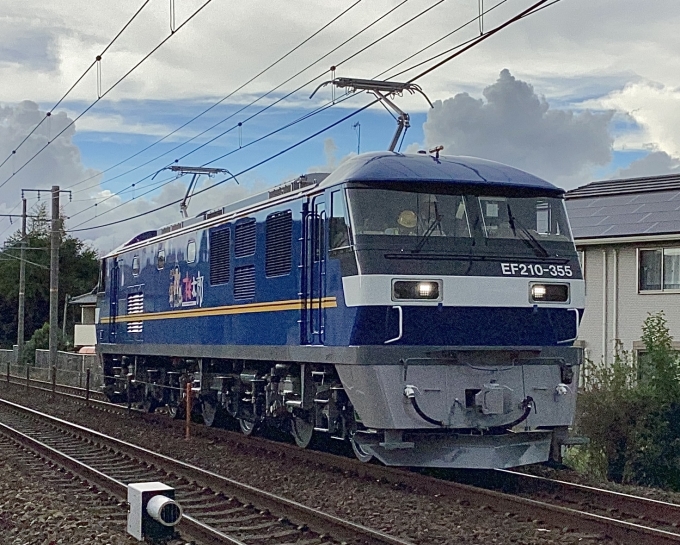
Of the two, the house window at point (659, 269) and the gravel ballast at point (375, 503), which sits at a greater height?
the house window at point (659, 269)

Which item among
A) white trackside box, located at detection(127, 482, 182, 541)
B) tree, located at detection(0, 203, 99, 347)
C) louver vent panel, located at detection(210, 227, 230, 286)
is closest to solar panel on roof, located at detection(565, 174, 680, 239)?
louver vent panel, located at detection(210, 227, 230, 286)

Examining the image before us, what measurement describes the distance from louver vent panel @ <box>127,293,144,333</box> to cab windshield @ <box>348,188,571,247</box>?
9454 millimetres

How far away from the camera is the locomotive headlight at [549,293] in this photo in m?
11.7

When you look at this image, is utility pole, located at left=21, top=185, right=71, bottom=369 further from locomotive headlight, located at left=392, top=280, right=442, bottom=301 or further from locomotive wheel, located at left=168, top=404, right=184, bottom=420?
locomotive headlight, located at left=392, top=280, right=442, bottom=301

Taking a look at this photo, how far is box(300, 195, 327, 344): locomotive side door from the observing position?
12102mm

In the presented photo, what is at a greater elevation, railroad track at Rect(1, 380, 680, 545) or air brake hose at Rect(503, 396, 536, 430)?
air brake hose at Rect(503, 396, 536, 430)

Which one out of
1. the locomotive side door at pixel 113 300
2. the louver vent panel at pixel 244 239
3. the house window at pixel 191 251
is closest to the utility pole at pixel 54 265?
the locomotive side door at pixel 113 300

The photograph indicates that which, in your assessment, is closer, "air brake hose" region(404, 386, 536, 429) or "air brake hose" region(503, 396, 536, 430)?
"air brake hose" region(404, 386, 536, 429)

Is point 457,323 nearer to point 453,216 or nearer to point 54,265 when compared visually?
point 453,216

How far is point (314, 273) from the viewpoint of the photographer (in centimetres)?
1227

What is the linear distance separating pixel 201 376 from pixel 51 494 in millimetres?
5043

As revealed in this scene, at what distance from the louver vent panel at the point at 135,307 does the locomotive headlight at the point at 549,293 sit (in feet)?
33.3

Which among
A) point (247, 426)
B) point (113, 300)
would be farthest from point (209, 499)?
point (113, 300)

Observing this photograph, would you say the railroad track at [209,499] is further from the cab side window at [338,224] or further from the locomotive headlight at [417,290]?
the cab side window at [338,224]
